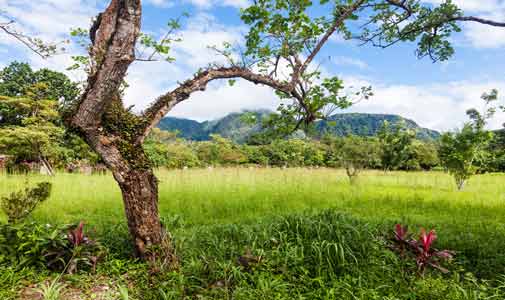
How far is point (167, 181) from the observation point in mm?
10422

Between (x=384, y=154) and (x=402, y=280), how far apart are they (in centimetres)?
2072

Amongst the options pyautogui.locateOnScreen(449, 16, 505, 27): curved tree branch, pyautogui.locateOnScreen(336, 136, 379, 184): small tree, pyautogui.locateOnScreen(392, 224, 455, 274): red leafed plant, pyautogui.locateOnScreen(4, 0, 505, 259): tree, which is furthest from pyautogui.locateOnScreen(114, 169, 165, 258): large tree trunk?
pyautogui.locateOnScreen(336, 136, 379, 184): small tree

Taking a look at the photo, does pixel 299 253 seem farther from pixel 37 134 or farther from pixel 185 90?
pixel 37 134

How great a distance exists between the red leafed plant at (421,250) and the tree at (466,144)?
375 inches

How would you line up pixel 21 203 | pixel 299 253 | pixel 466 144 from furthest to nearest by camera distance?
pixel 466 144, pixel 21 203, pixel 299 253

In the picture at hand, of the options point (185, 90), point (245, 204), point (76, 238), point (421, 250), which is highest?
point (185, 90)

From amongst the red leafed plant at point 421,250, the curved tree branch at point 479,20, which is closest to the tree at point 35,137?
the red leafed plant at point 421,250

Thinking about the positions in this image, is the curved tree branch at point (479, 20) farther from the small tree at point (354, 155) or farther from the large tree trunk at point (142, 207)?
the small tree at point (354, 155)

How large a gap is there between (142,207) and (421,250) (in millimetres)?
3025

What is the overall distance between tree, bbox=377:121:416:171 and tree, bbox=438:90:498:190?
8.91m

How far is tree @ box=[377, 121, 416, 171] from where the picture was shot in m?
20.7

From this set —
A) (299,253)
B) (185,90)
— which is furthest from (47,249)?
(299,253)

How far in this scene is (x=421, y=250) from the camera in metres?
3.11

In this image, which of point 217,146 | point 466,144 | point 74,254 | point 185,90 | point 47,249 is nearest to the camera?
point 74,254
